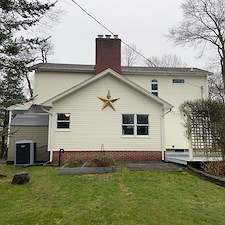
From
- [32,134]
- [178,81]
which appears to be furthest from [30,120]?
[178,81]

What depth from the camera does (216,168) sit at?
25.0 ft

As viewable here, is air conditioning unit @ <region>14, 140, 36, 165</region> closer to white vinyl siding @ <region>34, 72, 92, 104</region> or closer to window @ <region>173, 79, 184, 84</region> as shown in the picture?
white vinyl siding @ <region>34, 72, 92, 104</region>

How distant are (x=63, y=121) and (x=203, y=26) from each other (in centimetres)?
1610

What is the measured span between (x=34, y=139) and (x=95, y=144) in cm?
413

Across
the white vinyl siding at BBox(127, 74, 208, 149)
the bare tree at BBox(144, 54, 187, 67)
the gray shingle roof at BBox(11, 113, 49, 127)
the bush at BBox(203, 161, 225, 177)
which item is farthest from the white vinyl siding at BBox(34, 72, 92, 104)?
the bare tree at BBox(144, 54, 187, 67)

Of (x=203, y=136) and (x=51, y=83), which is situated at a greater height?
(x=51, y=83)

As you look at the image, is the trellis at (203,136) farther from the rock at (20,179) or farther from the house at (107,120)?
the rock at (20,179)

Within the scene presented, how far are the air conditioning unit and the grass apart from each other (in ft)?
10.7

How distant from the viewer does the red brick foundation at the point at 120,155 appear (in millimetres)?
10828

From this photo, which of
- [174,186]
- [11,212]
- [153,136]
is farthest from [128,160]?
[11,212]

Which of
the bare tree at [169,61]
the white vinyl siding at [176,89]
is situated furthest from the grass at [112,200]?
the bare tree at [169,61]

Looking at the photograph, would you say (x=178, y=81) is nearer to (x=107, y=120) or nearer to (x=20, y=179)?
(x=107, y=120)

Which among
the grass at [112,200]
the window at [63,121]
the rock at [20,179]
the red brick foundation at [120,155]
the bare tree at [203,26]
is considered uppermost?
the bare tree at [203,26]

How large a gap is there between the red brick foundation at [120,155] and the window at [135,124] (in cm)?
116
